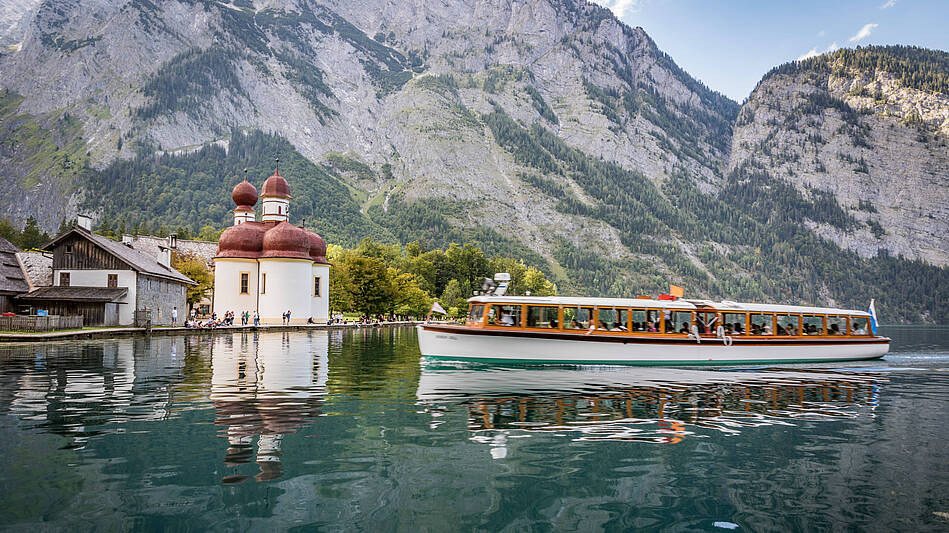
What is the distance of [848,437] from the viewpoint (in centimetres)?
1410

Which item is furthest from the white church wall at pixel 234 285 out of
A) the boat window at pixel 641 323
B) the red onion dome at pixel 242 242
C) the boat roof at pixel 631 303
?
the boat window at pixel 641 323

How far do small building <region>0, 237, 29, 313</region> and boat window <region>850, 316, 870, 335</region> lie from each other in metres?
66.3

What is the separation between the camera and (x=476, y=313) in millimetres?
31703

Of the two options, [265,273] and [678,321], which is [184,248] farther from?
[678,321]

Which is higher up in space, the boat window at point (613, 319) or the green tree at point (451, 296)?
the green tree at point (451, 296)

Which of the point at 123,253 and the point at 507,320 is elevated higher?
the point at 123,253

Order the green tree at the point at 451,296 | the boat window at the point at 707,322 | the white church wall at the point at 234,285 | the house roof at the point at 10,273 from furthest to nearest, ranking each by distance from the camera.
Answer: the green tree at the point at 451,296, the white church wall at the point at 234,285, the house roof at the point at 10,273, the boat window at the point at 707,322

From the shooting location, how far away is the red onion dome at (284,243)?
7706 cm

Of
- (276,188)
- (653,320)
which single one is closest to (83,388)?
(653,320)

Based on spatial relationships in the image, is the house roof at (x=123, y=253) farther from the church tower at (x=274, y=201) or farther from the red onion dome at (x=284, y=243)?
the church tower at (x=274, y=201)

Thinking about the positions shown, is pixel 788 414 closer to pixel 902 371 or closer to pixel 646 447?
pixel 646 447

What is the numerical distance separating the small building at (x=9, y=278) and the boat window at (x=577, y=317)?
1983 inches

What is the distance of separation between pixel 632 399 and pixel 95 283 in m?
56.9

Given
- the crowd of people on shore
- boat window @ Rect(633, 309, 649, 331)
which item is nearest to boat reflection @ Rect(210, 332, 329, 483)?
boat window @ Rect(633, 309, 649, 331)
